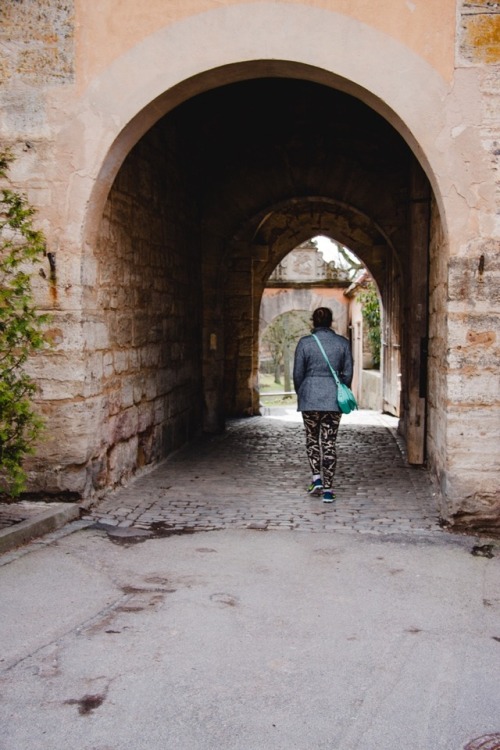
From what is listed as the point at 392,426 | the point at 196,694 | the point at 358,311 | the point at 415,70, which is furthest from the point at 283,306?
the point at 196,694

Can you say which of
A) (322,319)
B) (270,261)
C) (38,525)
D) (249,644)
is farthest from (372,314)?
(249,644)

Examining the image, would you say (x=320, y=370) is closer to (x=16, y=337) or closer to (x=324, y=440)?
(x=324, y=440)

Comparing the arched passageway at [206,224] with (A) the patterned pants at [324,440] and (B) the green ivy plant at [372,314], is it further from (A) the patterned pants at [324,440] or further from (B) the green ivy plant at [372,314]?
(B) the green ivy plant at [372,314]

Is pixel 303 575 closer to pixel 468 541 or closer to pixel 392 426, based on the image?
pixel 468 541

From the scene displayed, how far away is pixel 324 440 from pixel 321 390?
40 cm

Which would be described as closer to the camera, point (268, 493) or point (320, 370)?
point (320, 370)

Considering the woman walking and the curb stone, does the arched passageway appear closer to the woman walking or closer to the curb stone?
the curb stone

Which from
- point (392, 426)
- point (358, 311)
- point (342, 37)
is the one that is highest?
point (342, 37)

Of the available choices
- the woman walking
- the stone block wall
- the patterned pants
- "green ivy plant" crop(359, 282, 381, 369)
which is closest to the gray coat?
the woman walking

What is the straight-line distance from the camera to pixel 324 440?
599 centimetres

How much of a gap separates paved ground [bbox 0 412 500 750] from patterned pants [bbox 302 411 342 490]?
328 mm

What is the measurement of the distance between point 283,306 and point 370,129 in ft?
45.2

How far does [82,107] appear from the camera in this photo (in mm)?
5137

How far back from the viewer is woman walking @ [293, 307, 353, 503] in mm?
5918
